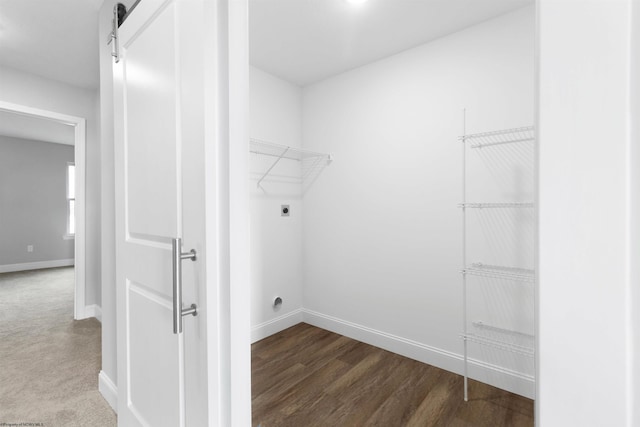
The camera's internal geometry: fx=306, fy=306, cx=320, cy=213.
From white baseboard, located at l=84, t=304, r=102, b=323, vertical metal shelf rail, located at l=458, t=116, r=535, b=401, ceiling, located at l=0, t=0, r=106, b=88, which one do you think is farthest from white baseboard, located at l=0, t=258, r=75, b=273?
vertical metal shelf rail, located at l=458, t=116, r=535, b=401

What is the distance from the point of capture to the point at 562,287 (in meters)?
0.36

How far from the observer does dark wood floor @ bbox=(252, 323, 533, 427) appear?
1734 mm

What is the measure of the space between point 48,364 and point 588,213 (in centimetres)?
327

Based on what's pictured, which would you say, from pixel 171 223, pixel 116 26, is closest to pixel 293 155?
pixel 116 26

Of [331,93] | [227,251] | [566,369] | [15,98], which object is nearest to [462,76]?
[331,93]

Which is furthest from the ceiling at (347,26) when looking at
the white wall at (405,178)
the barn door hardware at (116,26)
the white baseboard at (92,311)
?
the white baseboard at (92,311)

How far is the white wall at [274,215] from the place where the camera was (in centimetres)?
276

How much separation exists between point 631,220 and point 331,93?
9.38 ft

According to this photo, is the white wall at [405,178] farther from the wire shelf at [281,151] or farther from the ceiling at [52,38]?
the ceiling at [52,38]

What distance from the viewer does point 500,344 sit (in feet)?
6.09

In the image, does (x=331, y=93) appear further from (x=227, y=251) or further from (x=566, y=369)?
(x=566, y=369)

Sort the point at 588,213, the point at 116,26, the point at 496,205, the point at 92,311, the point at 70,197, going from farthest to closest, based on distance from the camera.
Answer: the point at 70,197 → the point at 92,311 → the point at 496,205 → the point at 116,26 → the point at 588,213

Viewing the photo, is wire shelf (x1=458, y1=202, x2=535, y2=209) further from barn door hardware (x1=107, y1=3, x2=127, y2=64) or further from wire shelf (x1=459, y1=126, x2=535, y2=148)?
barn door hardware (x1=107, y1=3, x2=127, y2=64)

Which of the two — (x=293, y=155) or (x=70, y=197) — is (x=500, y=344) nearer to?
(x=293, y=155)
